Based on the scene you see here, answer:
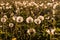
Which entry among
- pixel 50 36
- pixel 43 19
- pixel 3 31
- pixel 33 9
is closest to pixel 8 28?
pixel 3 31

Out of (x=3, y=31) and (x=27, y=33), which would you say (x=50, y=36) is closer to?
(x=27, y=33)

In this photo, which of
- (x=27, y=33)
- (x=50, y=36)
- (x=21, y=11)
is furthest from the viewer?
(x=21, y=11)

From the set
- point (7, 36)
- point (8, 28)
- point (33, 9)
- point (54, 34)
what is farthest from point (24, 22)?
point (33, 9)

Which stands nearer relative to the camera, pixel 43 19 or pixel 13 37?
pixel 13 37

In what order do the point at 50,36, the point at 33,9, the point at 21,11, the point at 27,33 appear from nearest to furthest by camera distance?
the point at 50,36 < the point at 27,33 < the point at 21,11 < the point at 33,9

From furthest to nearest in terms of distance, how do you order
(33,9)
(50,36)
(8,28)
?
(33,9), (8,28), (50,36)

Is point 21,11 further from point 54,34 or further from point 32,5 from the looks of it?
point 54,34

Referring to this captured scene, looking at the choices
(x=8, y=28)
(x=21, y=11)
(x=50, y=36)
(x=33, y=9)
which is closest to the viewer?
(x=50, y=36)

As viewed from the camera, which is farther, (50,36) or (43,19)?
(43,19)

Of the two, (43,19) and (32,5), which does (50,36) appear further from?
(32,5)
